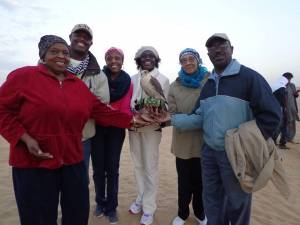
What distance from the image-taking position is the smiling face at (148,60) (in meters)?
4.11

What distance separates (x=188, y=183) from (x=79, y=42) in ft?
7.45

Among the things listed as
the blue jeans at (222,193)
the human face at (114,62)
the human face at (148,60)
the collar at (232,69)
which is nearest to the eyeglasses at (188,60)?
the human face at (148,60)

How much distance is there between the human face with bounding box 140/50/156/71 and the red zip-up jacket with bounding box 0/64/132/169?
1552 millimetres

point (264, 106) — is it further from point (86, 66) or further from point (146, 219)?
point (146, 219)

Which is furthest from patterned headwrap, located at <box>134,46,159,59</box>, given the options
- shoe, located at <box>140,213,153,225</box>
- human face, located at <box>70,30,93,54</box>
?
shoe, located at <box>140,213,153,225</box>

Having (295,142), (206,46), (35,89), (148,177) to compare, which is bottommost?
(295,142)

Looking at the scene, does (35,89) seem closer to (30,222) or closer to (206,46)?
(30,222)

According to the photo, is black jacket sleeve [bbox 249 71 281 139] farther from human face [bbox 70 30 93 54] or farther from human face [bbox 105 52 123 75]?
human face [bbox 70 30 93 54]

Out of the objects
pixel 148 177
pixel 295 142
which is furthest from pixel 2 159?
pixel 295 142

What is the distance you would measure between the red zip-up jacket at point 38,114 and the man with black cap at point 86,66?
0.88 meters

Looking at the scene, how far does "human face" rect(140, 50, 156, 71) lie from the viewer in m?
4.11

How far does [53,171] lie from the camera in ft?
8.95

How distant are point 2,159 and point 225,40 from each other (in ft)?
24.5

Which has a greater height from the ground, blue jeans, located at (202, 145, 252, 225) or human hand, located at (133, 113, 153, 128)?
human hand, located at (133, 113, 153, 128)
